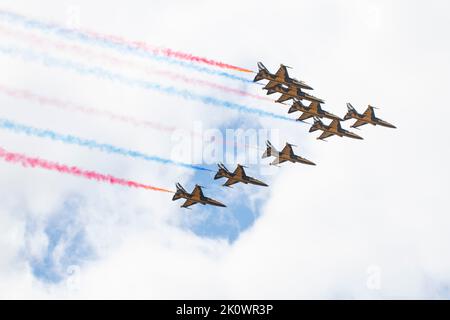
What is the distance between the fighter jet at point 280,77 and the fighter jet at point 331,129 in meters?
10.6

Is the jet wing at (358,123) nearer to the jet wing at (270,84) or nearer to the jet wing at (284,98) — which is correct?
the jet wing at (284,98)

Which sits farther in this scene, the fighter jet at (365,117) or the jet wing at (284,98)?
the fighter jet at (365,117)

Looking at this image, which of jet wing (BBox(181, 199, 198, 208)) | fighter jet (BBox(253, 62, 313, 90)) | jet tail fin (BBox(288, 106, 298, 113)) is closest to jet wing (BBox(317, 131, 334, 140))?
jet tail fin (BBox(288, 106, 298, 113))

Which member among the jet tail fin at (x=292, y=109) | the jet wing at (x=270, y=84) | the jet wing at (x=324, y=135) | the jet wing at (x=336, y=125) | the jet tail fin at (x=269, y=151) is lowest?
the jet tail fin at (x=269, y=151)

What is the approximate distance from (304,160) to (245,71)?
64.5 ft

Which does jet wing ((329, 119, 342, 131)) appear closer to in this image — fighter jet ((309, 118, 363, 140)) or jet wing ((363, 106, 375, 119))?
fighter jet ((309, 118, 363, 140))

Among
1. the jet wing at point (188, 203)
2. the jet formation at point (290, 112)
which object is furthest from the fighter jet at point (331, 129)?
the jet wing at point (188, 203)

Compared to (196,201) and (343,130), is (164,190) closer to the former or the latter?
(196,201)

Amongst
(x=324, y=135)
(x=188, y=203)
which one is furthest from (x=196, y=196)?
(x=324, y=135)

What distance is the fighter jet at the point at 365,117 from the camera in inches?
7018

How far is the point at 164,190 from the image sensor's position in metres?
162

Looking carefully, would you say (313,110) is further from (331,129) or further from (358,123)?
(358,123)

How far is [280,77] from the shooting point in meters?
174
